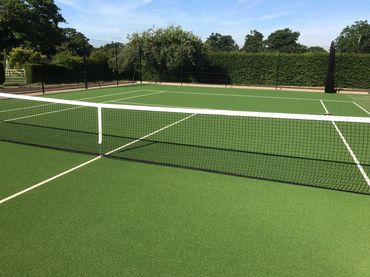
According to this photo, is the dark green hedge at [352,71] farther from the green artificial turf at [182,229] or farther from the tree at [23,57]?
the green artificial turf at [182,229]

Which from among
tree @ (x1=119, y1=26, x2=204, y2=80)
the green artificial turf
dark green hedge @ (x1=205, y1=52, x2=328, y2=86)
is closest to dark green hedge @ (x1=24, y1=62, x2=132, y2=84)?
tree @ (x1=119, y1=26, x2=204, y2=80)

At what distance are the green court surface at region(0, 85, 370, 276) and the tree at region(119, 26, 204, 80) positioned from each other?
84.9 ft

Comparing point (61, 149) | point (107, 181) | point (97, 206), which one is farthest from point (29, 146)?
point (97, 206)

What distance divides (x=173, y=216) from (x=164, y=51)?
3042 cm

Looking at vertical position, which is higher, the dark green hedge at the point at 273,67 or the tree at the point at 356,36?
the tree at the point at 356,36

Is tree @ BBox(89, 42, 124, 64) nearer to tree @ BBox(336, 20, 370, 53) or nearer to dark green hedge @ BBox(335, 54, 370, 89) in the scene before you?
dark green hedge @ BBox(335, 54, 370, 89)

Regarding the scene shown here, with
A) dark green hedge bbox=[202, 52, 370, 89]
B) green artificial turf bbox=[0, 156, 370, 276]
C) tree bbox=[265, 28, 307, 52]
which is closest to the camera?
green artificial turf bbox=[0, 156, 370, 276]

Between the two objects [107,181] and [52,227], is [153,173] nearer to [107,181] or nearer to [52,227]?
[107,181]

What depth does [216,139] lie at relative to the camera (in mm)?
10344

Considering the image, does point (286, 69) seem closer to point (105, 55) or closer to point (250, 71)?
point (250, 71)

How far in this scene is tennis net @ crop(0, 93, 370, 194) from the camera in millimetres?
7461

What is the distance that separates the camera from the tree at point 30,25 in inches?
1784

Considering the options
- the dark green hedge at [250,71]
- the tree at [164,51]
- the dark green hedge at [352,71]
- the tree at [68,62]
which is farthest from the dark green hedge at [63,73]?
the dark green hedge at [352,71]

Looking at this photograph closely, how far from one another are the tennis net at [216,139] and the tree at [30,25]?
3560 cm
